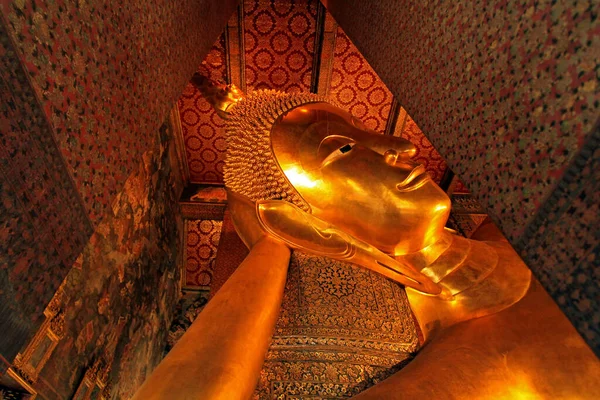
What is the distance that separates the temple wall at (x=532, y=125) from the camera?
0.50 m

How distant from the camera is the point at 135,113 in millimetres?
933

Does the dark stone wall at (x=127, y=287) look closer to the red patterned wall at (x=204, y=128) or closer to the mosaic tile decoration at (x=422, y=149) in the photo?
the red patterned wall at (x=204, y=128)

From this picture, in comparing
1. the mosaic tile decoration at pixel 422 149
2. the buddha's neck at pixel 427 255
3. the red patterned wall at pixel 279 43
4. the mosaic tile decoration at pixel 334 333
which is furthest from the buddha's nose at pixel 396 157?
the red patterned wall at pixel 279 43

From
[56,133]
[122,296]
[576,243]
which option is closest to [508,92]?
[576,243]

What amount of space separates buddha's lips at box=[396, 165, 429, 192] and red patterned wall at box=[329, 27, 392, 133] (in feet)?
4.63

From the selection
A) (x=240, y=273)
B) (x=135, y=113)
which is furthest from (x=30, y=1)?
(x=240, y=273)

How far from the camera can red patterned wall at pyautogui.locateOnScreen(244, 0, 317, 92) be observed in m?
2.71

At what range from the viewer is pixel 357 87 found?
295 centimetres

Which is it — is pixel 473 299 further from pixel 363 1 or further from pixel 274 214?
pixel 363 1

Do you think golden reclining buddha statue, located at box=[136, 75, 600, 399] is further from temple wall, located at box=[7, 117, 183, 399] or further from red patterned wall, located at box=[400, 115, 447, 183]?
red patterned wall, located at box=[400, 115, 447, 183]

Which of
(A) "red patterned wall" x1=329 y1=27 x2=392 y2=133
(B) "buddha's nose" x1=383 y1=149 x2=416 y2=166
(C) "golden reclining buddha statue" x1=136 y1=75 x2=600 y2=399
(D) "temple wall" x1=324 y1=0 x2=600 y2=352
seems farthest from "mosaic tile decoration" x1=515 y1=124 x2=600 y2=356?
(A) "red patterned wall" x1=329 y1=27 x2=392 y2=133

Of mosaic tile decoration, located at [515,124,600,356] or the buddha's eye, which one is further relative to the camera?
the buddha's eye

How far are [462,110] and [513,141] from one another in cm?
20

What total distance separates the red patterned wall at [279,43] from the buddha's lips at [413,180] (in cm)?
152
